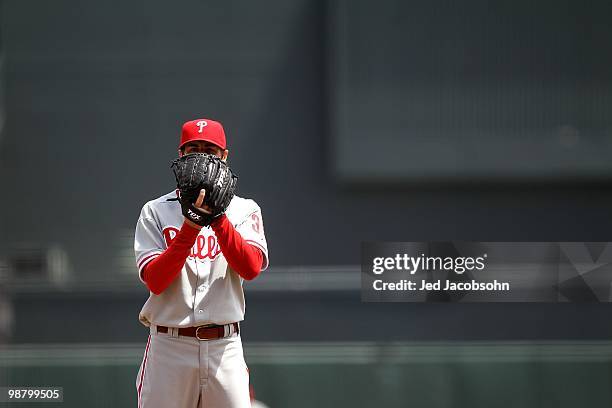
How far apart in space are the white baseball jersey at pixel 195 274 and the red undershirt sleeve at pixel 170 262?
0.09 meters

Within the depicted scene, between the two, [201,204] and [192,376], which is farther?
[192,376]

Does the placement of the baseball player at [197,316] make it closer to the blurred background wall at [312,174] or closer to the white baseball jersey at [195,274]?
the white baseball jersey at [195,274]

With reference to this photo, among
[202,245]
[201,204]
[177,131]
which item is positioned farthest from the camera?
[177,131]

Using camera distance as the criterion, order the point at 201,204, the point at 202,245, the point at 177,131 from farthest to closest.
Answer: the point at 177,131 < the point at 202,245 < the point at 201,204

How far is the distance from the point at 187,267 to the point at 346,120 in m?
1.51

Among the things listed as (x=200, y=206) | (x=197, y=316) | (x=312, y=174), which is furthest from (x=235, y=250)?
(x=312, y=174)

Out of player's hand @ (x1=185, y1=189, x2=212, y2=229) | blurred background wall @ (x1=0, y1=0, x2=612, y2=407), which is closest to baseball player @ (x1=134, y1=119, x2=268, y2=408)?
player's hand @ (x1=185, y1=189, x2=212, y2=229)

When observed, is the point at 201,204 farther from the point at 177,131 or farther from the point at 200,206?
the point at 177,131

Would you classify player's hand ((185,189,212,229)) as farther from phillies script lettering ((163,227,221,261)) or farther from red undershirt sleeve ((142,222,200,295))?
phillies script lettering ((163,227,221,261))

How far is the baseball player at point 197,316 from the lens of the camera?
9.71ft

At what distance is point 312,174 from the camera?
4281 millimetres

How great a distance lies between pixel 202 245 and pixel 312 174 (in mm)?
1302

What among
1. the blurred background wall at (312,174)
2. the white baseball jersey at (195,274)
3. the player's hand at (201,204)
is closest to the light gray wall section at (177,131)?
the blurred background wall at (312,174)

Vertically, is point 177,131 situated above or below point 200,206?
above
